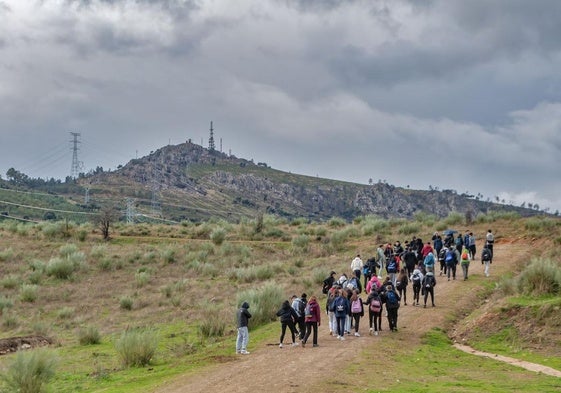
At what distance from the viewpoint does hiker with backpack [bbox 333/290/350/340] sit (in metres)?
23.0

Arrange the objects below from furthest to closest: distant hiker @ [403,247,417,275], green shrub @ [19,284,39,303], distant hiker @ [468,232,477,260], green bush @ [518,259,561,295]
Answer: distant hiker @ [468,232,477,260] < green shrub @ [19,284,39,303] < distant hiker @ [403,247,417,275] < green bush @ [518,259,561,295]

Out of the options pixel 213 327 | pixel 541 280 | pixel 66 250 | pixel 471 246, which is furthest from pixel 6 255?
pixel 541 280

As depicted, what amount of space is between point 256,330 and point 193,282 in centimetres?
1776

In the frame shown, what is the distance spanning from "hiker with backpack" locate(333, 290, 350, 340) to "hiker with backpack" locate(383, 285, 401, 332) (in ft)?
6.00

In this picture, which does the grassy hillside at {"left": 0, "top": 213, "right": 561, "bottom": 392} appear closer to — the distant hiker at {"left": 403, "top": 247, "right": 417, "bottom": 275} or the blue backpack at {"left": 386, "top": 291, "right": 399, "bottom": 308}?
the blue backpack at {"left": 386, "top": 291, "right": 399, "bottom": 308}

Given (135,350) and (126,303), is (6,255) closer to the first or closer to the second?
(126,303)

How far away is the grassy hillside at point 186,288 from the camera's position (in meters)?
22.5

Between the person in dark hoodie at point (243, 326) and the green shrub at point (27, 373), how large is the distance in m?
6.29

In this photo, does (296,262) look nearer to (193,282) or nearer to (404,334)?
(193,282)

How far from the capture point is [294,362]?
1950 centimetres

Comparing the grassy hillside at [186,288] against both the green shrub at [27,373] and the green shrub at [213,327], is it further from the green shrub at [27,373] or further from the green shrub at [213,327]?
the green shrub at [27,373]

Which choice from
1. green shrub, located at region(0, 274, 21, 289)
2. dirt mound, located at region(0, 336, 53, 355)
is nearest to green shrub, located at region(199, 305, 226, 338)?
dirt mound, located at region(0, 336, 53, 355)

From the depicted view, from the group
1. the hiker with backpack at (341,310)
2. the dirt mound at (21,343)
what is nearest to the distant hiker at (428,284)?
the hiker with backpack at (341,310)

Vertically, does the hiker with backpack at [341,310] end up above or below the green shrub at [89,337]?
above
